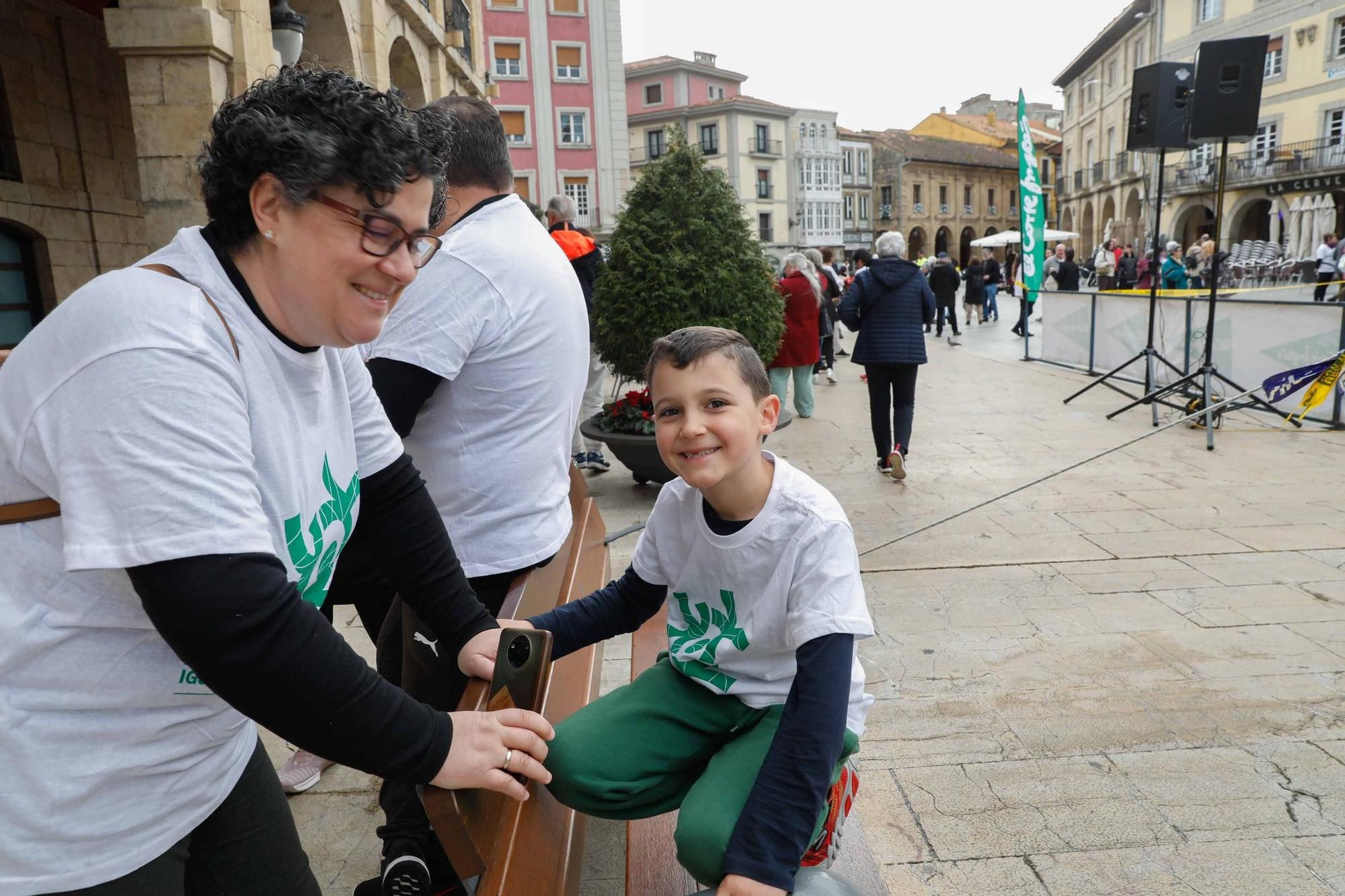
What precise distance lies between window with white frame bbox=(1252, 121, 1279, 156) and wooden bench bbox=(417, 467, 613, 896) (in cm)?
4316

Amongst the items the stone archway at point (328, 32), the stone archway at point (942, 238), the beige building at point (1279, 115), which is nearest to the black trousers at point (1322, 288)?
the beige building at point (1279, 115)

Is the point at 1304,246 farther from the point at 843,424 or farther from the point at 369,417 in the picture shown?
the point at 369,417

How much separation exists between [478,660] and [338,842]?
1323 millimetres

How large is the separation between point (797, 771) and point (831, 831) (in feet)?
0.75

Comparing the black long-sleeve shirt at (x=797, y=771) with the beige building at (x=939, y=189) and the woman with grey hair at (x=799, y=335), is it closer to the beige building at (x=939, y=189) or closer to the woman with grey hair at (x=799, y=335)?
the woman with grey hair at (x=799, y=335)

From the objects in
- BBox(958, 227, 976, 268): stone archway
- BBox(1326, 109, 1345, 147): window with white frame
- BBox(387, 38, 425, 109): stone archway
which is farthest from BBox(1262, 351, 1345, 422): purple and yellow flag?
BBox(958, 227, 976, 268): stone archway

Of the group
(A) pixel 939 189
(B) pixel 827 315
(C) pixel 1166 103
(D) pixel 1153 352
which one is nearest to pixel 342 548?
(D) pixel 1153 352

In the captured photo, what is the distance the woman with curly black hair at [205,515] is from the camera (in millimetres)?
1006

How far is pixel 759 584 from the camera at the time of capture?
173 cm

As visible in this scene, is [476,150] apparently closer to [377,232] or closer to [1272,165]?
[377,232]

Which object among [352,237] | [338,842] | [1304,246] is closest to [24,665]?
[352,237]

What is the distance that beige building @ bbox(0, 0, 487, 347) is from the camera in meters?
6.02

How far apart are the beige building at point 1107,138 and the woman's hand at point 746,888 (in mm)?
45481

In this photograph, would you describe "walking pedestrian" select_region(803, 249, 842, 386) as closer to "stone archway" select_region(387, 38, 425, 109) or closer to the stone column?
"stone archway" select_region(387, 38, 425, 109)
